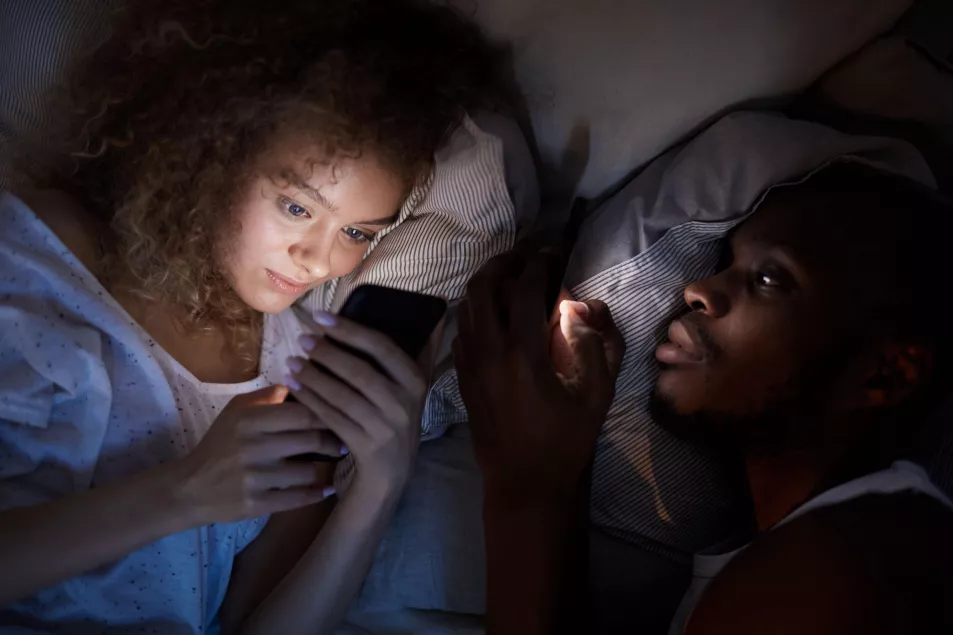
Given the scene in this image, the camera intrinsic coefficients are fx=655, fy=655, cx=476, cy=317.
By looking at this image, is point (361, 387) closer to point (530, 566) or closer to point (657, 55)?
point (530, 566)

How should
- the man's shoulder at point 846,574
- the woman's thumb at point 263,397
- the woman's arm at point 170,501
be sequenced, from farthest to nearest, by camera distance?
1. the woman's thumb at point 263,397
2. the woman's arm at point 170,501
3. the man's shoulder at point 846,574

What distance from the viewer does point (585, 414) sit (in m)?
0.75

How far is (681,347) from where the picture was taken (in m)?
0.86

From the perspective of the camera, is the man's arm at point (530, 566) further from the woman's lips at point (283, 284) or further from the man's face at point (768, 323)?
the woman's lips at point (283, 284)

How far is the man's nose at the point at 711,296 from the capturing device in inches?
31.9

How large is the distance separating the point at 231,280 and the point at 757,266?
68 centimetres

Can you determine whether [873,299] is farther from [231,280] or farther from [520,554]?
[231,280]

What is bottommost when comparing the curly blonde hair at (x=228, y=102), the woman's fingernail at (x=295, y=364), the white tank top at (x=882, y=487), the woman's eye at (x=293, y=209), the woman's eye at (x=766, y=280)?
the white tank top at (x=882, y=487)

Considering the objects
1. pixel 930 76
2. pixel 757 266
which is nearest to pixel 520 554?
pixel 757 266

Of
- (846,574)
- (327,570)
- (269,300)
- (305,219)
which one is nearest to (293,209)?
(305,219)

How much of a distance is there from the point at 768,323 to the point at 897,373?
0.16 m

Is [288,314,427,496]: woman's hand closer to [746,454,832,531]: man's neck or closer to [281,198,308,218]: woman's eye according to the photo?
[281,198,308,218]: woman's eye

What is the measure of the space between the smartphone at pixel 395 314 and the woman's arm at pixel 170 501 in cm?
6

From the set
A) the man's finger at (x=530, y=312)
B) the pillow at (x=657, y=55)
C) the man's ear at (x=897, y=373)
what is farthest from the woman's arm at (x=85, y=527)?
the man's ear at (x=897, y=373)
